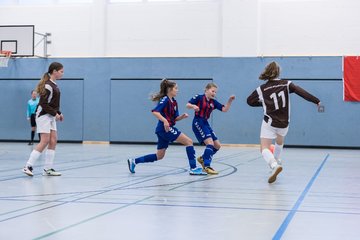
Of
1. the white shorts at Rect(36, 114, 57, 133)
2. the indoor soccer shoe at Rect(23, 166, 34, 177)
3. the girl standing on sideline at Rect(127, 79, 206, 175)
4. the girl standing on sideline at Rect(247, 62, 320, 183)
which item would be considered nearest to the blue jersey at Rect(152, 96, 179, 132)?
the girl standing on sideline at Rect(127, 79, 206, 175)

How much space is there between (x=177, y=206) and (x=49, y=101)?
3.68m

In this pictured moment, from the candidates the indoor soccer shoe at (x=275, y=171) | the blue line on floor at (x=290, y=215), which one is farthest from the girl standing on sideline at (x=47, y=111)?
the blue line on floor at (x=290, y=215)

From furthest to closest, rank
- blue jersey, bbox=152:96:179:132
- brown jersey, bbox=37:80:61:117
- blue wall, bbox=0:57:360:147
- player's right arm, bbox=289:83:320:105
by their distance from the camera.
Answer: blue wall, bbox=0:57:360:147 < blue jersey, bbox=152:96:179:132 < brown jersey, bbox=37:80:61:117 < player's right arm, bbox=289:83:320:105

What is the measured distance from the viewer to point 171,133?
8.14 metres

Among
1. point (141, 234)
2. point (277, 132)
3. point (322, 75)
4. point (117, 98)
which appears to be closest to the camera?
point (141, 234)

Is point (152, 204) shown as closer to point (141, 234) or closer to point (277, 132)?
point (141, 234)

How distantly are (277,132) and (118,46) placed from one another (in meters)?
13.9

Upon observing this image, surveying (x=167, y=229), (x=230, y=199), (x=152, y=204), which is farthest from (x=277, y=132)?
(x=167, y=229)

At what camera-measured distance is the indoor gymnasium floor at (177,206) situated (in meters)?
3.97

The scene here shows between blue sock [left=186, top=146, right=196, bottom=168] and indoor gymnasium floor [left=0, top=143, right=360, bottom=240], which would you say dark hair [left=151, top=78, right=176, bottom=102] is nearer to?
blue sock [left=186, top=146, right=196, bottom=168]

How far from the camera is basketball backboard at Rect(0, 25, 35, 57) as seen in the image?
63.0 feet

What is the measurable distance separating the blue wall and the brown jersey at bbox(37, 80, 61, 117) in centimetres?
1203

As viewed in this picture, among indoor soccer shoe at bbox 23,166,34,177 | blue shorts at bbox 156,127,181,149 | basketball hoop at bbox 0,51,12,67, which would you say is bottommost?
indoor soccer shoe at bbox 23,166,34,177

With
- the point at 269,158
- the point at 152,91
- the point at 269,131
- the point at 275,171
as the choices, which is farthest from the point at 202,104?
the point at 152,91
